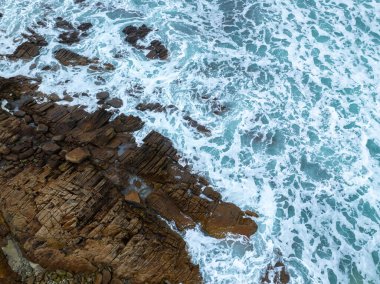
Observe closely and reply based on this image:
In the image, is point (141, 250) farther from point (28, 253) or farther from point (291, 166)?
point (291, 166)

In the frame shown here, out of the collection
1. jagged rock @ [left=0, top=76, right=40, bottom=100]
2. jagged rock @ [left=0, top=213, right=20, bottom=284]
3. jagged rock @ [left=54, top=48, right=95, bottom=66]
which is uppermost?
jagged rock @ [left=54, top=48, right=95, bottom=66]

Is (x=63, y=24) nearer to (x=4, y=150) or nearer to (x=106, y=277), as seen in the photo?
(x=4, y=150)

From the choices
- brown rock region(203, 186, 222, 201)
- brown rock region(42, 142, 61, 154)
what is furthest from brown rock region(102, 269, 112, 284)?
brown rock region(42, 142, 61, 154)

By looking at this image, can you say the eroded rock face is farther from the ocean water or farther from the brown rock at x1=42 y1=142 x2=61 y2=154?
the ocean water

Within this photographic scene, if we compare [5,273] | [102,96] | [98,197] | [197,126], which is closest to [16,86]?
[102,96]

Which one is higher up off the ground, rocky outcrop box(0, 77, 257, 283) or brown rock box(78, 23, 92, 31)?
brown rock box(78, 23, 92, 31)
